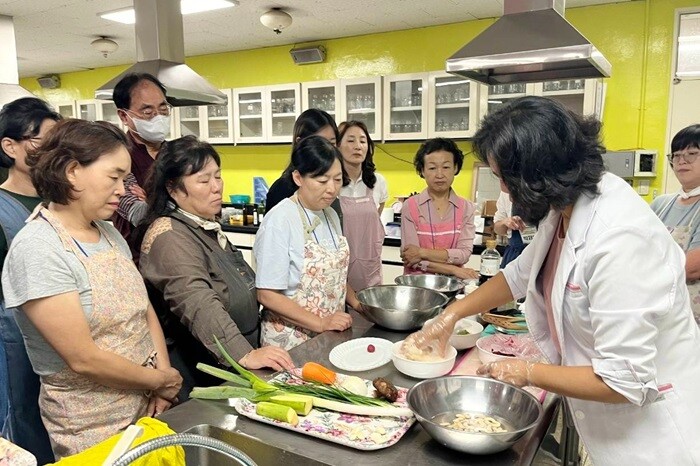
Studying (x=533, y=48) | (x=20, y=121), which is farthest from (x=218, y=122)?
(x=533, y=48)

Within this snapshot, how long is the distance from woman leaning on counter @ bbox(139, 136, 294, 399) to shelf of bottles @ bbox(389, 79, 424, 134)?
10.1 feet

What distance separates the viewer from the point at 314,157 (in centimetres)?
193

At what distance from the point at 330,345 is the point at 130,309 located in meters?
0.66

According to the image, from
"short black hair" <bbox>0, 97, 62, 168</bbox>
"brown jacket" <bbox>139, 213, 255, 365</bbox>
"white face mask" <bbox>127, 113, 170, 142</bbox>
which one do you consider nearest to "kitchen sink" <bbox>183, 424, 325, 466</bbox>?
"brown jacket" <bbox>139, 213, 255, 365</bbox>

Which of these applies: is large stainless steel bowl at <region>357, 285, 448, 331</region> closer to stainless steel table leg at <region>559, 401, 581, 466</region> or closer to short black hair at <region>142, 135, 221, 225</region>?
stainless steel table leg at <region>559, 401, 581, 466</region>

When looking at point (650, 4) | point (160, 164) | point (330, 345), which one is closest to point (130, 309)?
point (160, 164)

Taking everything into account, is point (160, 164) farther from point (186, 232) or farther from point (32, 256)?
point (32, 256)

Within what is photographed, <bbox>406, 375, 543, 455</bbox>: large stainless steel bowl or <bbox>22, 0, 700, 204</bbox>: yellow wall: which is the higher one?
<bbox>22, 0, 700, 204</bbox>: yellow wall

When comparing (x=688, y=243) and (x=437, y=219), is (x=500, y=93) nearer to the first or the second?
(x=437, y=219)

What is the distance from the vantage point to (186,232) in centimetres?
167

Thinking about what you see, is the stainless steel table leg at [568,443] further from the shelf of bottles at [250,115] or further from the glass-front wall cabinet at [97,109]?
the glass-front wall cabinet at [97,109]

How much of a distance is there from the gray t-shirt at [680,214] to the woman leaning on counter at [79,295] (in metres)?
2.45

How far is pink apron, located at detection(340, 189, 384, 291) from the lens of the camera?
278cm

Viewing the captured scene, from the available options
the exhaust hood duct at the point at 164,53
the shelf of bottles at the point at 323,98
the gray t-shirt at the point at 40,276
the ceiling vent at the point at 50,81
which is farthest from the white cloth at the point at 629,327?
the ceiling vent at the point at 50,81
